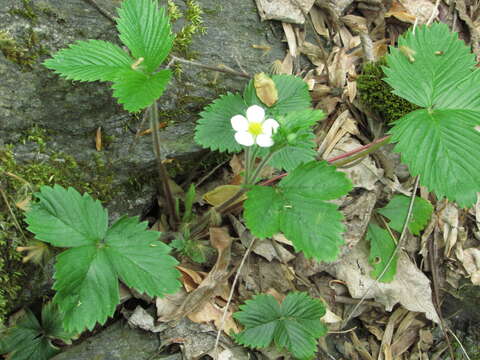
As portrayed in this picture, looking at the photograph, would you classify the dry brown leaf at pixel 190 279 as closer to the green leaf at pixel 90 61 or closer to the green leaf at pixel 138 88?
the green leaf at pixel 138 88

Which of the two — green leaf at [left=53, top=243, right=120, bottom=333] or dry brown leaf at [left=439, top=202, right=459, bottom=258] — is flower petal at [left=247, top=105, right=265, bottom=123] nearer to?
green leaf at [left=53, top=243, right=120, bottom=333]

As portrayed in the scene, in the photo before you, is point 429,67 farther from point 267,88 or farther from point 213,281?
point 213,281

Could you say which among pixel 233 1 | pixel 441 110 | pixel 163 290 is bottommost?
pixel 163 290

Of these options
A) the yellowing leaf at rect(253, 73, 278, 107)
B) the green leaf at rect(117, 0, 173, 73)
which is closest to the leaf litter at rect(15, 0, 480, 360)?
the yellowing leaf at rect(253, 73, 278, 107)

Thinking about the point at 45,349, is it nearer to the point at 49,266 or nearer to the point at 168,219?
the point at 49,266

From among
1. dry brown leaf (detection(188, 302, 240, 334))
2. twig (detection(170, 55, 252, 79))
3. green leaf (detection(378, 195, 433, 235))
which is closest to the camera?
dry brown leaf (detection(188, 302, 240, 334))

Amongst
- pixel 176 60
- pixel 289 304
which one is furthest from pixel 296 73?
A: pixel 289 304
